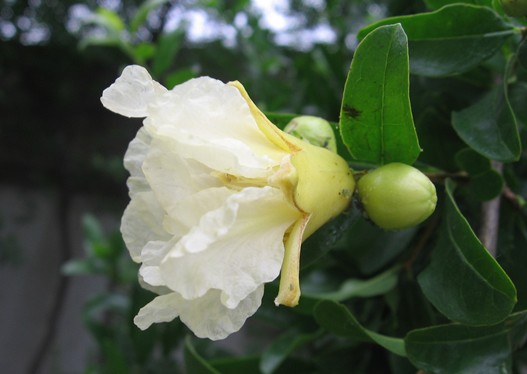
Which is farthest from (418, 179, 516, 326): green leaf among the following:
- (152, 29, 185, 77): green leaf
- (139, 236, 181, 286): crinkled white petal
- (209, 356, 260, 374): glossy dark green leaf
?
(152, 29, 185, 77): green leaf

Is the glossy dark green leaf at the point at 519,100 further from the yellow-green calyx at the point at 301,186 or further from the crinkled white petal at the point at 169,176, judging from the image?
the crinkled white petal at the point at 169,176

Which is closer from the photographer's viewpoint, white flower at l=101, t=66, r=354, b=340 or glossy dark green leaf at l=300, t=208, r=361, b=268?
white flower at l=101, t=66, r=354, b=340

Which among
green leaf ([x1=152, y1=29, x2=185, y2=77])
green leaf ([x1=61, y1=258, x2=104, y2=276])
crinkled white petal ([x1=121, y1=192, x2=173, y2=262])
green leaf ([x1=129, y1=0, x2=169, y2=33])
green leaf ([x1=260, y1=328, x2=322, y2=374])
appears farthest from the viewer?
green leaf ([x1=61, y1=258, x2=104, y2=276])

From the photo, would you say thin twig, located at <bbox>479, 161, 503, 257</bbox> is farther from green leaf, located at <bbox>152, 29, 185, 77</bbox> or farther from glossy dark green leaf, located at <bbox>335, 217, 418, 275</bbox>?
green leaf, located at <bbox>152, 29, 185, 77</bbox>

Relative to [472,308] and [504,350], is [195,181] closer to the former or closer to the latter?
[472,308]

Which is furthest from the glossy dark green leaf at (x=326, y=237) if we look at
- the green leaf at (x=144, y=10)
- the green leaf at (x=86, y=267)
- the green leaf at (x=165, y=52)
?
the green leaf at (x=86, y=267)

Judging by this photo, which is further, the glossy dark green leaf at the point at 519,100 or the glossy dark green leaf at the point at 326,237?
the glossy dark green leaf at the point at 519,100

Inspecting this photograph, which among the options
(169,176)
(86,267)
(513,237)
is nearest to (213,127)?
(169,176)

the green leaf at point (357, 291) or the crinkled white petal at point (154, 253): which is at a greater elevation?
the crinkled white petal at point (154, 253)
